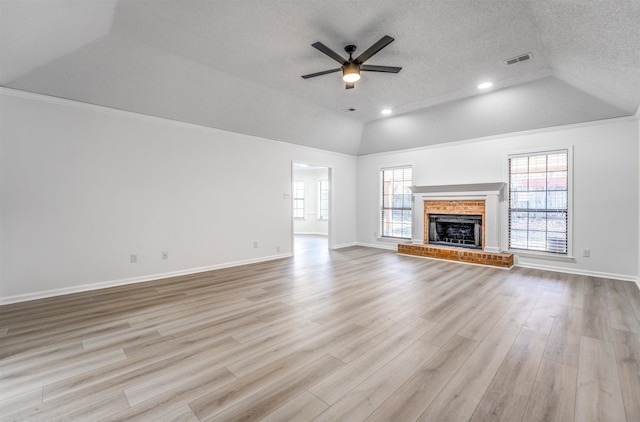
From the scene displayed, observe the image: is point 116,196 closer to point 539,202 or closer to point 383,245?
point 383,245

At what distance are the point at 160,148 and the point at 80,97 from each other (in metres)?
1.17

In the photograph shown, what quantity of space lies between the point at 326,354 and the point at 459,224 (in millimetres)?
5358

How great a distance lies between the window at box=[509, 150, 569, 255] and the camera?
5.27m

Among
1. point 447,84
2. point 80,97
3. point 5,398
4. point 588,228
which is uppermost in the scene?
point 447,84

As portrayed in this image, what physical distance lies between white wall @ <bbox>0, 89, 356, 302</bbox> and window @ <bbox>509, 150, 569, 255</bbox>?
510cm

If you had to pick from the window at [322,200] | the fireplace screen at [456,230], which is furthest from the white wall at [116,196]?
the window at [322,200]

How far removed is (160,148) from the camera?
4785mm

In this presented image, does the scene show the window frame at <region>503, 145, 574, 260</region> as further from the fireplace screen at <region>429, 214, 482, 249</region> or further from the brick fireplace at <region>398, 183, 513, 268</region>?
the fireplace screen at <region>429, 214, 482, 249</region>

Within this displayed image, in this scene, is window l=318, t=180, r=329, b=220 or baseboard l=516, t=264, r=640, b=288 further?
window l=318, t=180, r=329, b=220

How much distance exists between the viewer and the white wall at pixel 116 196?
3.68 m

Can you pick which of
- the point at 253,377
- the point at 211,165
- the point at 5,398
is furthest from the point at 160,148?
the point at 253,377

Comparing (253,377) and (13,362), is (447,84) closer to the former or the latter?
(253,377)

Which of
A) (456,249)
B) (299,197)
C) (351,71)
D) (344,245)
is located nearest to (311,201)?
(299,197)

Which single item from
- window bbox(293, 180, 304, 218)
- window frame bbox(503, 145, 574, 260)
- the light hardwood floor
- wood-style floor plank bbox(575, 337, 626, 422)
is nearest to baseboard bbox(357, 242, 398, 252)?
window frame bbox(503, 145, 574, 260)
